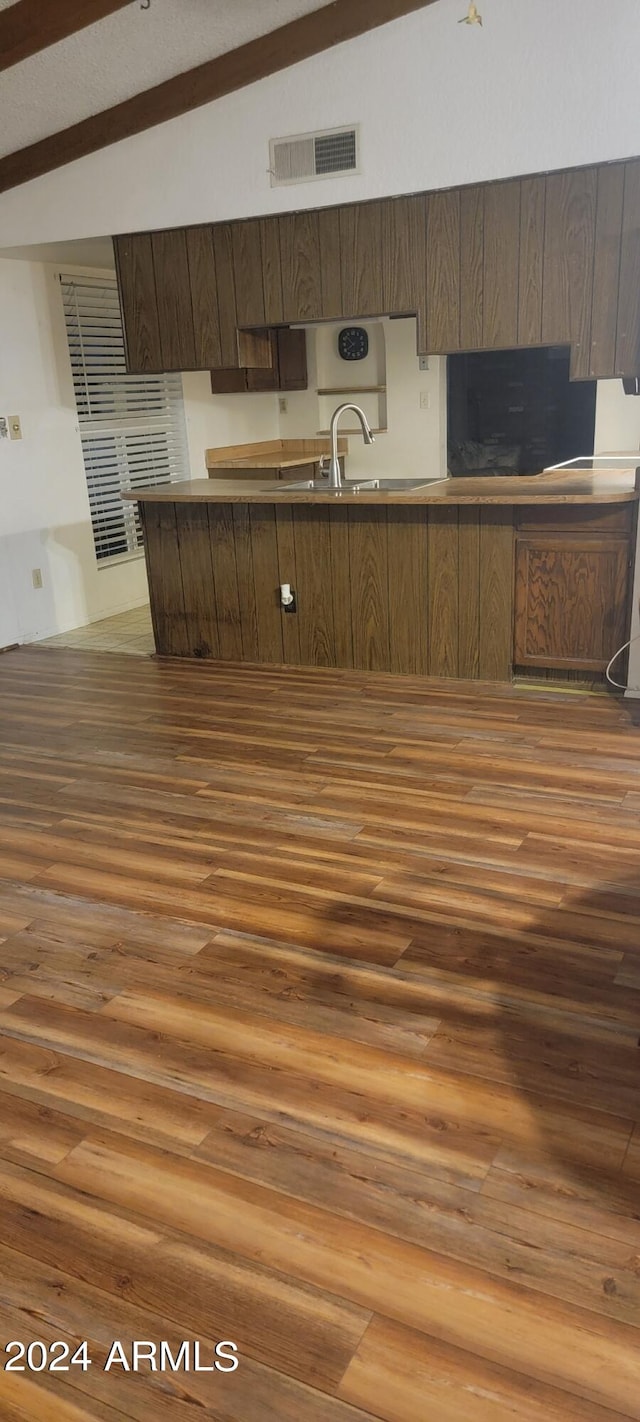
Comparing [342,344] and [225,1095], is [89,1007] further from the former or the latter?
[342,344]

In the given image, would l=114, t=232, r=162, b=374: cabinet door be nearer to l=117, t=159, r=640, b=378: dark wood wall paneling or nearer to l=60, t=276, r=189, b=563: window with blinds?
l=117, t=159, r=640, b=378: dark wood wall paneling

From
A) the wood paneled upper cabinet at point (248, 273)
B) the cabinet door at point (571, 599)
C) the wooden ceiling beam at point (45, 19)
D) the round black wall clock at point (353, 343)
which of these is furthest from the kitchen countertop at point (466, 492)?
the round black wall clock at point (353, 343)

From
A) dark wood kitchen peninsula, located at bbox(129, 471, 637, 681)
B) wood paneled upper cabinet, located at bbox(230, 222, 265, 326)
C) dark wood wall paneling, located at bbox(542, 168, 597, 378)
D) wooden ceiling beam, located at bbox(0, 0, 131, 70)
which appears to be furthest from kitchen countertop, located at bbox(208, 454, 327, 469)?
wooden ceiling beam, located at bbox(0, 0, 131, 70)

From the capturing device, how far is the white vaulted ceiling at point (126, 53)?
12.9ft

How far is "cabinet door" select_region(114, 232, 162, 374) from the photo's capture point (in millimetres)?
5012

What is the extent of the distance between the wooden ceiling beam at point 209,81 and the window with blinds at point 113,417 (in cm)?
98

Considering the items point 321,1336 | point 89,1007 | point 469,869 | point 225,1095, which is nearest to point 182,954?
point 89,1007

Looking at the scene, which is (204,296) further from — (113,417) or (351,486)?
(113,417)

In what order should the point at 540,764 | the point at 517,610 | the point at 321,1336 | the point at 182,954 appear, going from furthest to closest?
the point at 517,610 < the point at 540,764 < the point at 182,954 < the point at 321,1336

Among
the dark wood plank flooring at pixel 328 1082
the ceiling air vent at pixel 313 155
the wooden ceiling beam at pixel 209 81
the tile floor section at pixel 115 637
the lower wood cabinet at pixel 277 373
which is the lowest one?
the tile floor section at pixel 115 637

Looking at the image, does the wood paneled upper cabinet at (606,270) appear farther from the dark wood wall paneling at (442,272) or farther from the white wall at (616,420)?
the white wall at (616,420)

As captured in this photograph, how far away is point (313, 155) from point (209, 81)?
0.59 metres

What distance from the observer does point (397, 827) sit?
10.4 ft

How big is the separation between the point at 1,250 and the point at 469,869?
14.4ft
